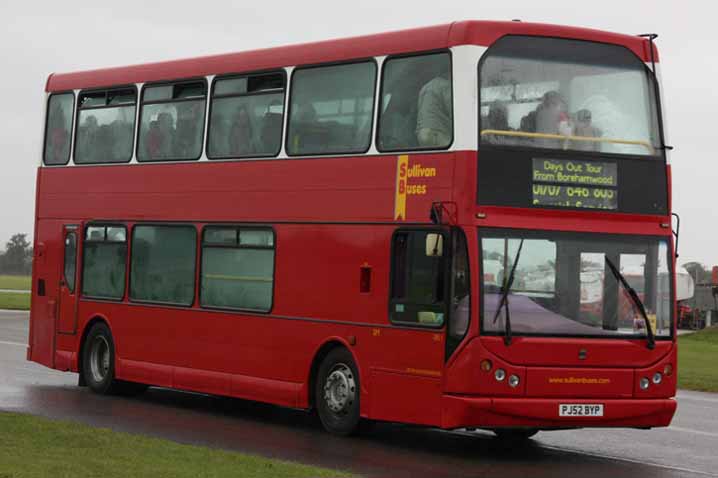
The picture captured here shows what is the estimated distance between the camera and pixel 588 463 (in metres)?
15.2

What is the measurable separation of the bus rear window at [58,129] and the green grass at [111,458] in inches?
289

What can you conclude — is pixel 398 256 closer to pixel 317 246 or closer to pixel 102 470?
pixel 317 246

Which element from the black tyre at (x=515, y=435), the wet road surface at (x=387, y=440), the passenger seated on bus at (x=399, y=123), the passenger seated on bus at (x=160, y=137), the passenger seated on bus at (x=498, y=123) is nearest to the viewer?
the wet road surface at (x=387, y=440)

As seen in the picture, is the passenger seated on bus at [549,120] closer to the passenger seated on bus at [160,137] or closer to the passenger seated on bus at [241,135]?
the passenger seated on bus at [241,135]

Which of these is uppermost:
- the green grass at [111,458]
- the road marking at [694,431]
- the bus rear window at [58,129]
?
the bus rear window at [58,129]

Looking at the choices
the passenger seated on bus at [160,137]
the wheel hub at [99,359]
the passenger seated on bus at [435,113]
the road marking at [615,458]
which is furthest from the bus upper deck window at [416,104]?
the wheel hub at [99,359]

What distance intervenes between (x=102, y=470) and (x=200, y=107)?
25.9 ft

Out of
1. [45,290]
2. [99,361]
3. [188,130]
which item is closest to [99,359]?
[99,361]

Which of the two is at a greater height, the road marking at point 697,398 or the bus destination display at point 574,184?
the bus destination display at point 574,184

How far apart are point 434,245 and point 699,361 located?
20810 millimetres

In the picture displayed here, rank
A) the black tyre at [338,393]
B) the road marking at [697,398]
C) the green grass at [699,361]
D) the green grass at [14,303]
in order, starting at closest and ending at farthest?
1. the black tyre at [338,393]
2. the road marking at [697,398]
3. the green grass at [699,361]
4. the green grass at [14,303]

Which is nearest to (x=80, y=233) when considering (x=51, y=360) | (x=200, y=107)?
(x=51, y=360)

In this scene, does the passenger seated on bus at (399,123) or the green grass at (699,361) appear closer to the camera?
the passenger seated on bus at (399,123)

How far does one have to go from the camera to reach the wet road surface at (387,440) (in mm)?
14688
